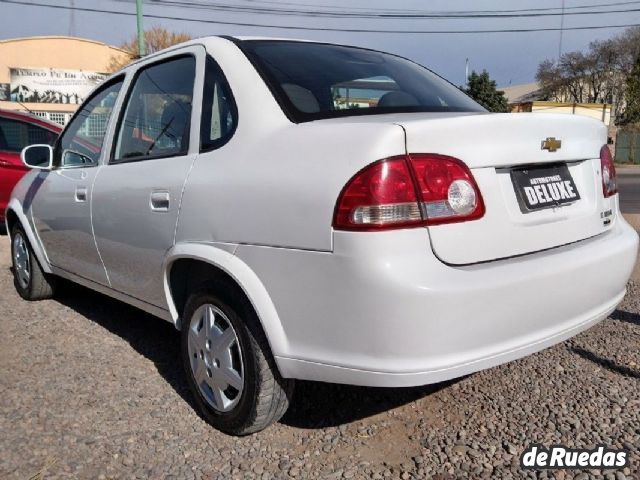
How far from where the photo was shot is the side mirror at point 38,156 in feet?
14.0

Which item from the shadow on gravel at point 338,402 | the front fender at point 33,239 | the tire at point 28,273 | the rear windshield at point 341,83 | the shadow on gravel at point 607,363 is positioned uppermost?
the rear windshield at point 341,83

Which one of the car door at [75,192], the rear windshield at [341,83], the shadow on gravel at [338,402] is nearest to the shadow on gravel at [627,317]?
the shadow on gravel at [338,402]

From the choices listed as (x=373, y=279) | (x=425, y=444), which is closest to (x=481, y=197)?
(x=373, y=279)

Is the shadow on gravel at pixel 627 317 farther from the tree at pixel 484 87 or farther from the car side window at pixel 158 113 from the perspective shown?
the tree at pixel 484 87

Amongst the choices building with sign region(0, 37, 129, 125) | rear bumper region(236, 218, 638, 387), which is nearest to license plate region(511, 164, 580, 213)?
rear bumper region(236, 218, 638, 387)

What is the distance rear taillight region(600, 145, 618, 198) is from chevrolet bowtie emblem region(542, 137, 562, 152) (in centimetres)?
45

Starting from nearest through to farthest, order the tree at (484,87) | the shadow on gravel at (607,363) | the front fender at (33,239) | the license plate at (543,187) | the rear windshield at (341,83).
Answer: the license plate at (543,187)
the rear windshield at (341,83)
the shadow on gravel at (607,363)
the front fender at (33,239)
the tree at (484,87)

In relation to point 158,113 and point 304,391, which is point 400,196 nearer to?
point 304,391

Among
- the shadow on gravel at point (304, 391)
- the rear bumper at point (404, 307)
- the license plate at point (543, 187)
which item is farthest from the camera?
the shadow on gravel at point (304, 391)

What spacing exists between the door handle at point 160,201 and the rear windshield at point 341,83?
0.71m

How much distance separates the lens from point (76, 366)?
3488 millimetres

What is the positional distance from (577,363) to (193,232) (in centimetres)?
224

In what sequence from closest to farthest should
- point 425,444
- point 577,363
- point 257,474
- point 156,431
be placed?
point 257,474, point 425,444, point 156,431, point 577,363

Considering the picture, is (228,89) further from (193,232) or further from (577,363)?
(577,363)
